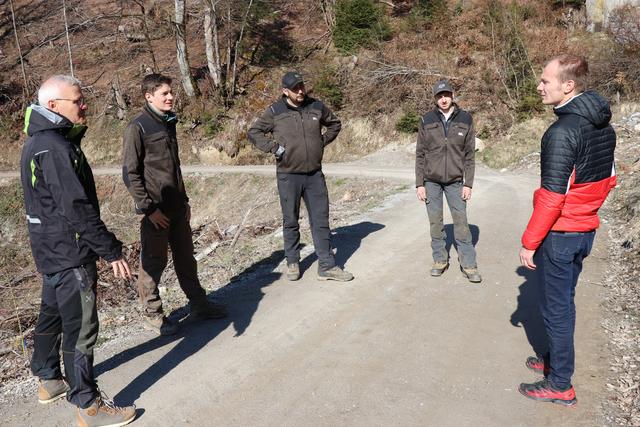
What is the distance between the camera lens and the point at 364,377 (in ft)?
13.0

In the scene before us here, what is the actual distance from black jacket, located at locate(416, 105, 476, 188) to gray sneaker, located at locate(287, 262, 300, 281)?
183cm

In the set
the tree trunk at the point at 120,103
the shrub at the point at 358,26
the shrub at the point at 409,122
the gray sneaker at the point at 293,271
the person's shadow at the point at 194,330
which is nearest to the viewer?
the person's shadow at the point at 194,330

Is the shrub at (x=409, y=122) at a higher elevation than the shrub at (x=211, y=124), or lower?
lower

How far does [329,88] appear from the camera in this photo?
81.0 ft

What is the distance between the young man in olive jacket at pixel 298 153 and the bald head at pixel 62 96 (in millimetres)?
2511

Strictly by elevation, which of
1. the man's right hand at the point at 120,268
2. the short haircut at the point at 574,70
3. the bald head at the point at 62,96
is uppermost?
the bald head at the point at 62,96

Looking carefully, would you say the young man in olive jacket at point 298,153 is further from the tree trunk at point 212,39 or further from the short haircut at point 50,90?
the tree trunk at point 212,39

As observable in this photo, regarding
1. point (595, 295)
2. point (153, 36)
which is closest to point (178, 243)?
point (595, 295)

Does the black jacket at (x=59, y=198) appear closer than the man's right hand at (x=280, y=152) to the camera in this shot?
Yes

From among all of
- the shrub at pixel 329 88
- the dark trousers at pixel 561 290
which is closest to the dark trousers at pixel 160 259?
the dark trousers at pixel 561 290

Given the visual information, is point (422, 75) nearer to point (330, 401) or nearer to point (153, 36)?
point (153, 36)

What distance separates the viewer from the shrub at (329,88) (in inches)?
967

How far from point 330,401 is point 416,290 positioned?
225 centimetres

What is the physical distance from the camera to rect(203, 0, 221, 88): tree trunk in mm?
24188
